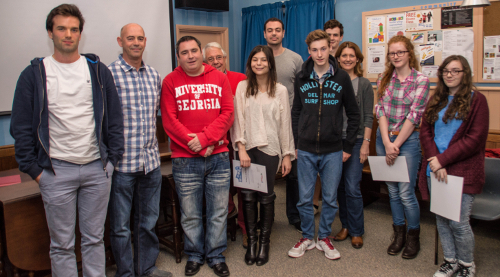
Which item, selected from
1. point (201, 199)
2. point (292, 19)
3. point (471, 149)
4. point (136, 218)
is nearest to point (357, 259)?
point (471, 149)

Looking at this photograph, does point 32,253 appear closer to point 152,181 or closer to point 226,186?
point 152,181

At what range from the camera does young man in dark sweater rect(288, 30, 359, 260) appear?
2291 millimetres

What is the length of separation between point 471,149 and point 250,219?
1.35 metres

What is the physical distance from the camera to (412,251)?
241 centimetres

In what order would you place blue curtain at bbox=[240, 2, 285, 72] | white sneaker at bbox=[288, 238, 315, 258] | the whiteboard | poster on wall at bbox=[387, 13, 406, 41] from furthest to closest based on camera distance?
blue curtain at bbox=[240, 2, 285, 72]
poster on wall at bbox=[387, 13, 406, 41]
the whiteboard
white sneaker at bbox=[288, 238, 315, 258]

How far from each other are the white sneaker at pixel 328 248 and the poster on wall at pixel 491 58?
7.29 feet

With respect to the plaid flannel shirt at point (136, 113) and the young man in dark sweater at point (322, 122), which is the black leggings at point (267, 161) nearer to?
the young man in dark sweater at point (322, 122)

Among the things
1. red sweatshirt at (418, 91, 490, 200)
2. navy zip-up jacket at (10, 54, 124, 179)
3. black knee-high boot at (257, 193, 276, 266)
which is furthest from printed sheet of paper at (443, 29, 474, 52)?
navy zip-up jacket at (10, 54, 124, 179)

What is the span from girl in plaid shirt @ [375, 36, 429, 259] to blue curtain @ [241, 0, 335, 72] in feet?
7.04

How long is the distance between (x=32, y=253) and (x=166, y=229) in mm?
917

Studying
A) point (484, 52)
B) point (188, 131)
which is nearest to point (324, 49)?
point (188, 131)

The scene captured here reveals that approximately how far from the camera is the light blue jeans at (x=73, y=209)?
174cm

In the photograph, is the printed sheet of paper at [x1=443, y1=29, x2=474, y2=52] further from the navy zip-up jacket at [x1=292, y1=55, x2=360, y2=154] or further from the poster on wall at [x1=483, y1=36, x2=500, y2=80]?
the navy zip-up jacket at [x1=292, y1=55, x2=360, y2=154]

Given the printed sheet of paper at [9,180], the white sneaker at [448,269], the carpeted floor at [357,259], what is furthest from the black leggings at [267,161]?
the printed sheet of paper at [9,180]
